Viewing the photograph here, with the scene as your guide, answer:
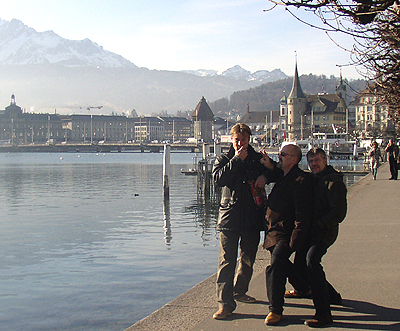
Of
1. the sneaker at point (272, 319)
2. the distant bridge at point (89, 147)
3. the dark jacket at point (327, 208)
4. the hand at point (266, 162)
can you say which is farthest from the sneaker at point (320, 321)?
the distant bridge at point (89, 147)

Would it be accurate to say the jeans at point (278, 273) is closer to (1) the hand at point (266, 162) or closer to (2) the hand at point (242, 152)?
(1) the hand at point (266, 162)

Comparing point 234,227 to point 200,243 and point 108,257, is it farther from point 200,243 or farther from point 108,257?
point 200,243

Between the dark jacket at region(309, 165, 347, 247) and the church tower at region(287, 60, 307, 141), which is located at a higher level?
the church tower at region(287, 60, 307, 141)

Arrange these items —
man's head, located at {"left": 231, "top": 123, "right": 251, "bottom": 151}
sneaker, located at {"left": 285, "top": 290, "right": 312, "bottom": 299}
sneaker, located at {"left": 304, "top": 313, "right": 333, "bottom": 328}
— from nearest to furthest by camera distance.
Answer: sneaker, located at {"left": 304, "top": 313, "right": 333, "bottom": 328} → man's head, located at {"left": 231, "top": 123, "right": 251, "bottom": 151} → sneaker, located at {"left": 285, "top": 290, "right": 312, "bottom": 299}

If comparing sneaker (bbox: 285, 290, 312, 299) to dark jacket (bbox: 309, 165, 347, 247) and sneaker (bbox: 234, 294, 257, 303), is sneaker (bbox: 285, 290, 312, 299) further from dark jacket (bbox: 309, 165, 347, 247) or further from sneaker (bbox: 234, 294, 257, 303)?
dark jacket (bbox: 309, 165, 347, 247)

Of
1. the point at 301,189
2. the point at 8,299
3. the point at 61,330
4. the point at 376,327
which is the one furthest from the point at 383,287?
the point at 8,299

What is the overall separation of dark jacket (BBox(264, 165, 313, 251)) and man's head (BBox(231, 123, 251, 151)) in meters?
0.62

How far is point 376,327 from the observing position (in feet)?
19.5

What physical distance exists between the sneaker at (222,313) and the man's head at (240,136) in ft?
5.96

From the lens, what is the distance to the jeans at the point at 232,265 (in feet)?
21.7

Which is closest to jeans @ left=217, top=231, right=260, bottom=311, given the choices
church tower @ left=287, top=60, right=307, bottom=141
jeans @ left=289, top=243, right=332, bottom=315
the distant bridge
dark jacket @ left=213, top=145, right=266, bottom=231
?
dark jacket @ left=213, top=145, right=266, bottom=231

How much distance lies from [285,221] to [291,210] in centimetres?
14

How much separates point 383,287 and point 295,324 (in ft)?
6.06

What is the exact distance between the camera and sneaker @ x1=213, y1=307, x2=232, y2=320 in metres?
6.39
